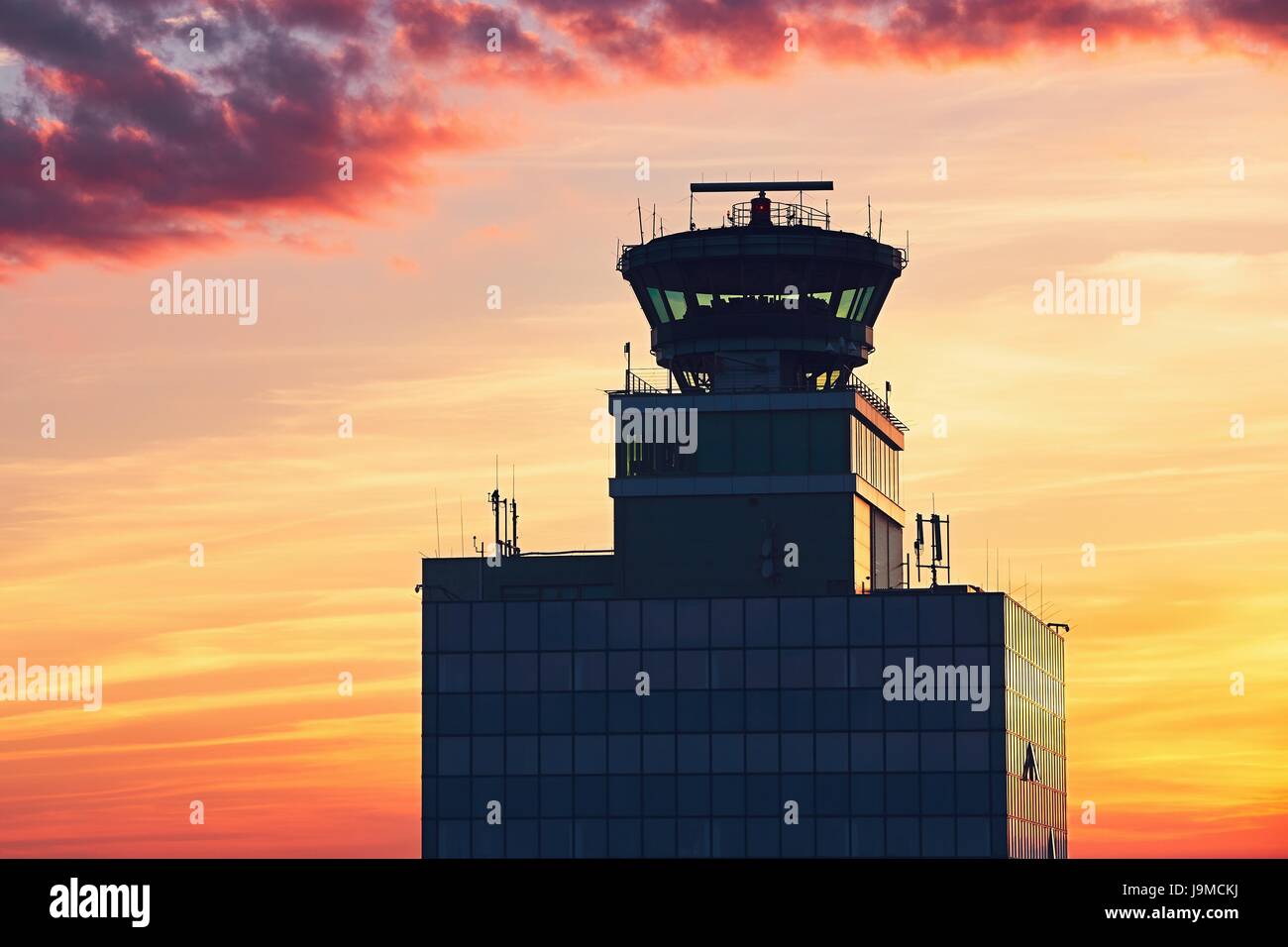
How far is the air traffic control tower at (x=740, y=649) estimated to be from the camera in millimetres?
153250

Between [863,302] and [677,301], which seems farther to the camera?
[863,302]

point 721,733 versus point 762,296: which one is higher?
point 762,296

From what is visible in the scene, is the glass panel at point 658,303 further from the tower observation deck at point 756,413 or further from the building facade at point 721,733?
the building facade at point 721,733

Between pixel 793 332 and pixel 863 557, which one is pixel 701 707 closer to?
pixel 863 557

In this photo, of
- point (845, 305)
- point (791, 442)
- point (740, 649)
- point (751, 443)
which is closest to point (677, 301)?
point (751, 443)

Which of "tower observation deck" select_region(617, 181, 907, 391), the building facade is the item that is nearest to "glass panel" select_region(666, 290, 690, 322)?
"tower observation deck" select_region(617, 181, 907, 391)

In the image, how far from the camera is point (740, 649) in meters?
155

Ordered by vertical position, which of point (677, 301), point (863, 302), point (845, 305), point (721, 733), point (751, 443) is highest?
point (863, 302)

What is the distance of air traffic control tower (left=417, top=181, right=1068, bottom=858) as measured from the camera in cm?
15325

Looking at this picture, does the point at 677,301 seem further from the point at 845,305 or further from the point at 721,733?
the point at 721,733

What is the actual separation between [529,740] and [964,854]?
2966cm

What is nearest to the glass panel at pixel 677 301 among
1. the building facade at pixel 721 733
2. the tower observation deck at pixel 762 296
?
the tower observation deck at pixel 762 296

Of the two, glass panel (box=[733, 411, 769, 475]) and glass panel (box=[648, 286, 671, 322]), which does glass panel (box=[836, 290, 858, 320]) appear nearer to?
glass panel (box=[733, 411, 769, 475])

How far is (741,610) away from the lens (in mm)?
155375
